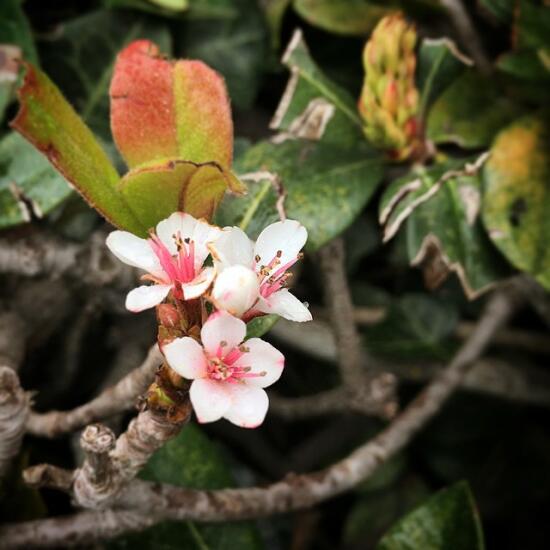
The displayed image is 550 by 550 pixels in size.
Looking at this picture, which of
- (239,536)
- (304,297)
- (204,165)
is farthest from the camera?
(304,297)

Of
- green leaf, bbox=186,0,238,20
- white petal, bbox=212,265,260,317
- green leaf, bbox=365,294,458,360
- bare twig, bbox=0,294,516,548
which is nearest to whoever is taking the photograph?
white petal, bbox=212,265,260,317

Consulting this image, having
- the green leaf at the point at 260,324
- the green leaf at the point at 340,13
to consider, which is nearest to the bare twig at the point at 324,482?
the green leaf at the point at 260,324

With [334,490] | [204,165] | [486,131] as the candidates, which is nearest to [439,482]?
[334,490]

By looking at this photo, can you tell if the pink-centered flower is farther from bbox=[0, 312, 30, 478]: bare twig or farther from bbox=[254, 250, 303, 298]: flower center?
bbox=[0, 312, 30, 478]: bare twig

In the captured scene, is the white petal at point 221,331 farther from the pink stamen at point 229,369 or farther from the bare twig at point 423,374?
the bare twig at point 423,374

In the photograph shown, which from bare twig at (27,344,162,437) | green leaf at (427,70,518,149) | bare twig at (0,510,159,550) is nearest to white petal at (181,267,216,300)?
bare twig at (27,344,162,437)

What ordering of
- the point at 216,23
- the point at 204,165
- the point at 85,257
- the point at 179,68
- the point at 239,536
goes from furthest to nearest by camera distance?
the point at 216,23 < the point at 85,257 < the point at 239,536 < the point at 179,68 < the point at 204,165

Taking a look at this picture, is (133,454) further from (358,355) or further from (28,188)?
(358,355)
